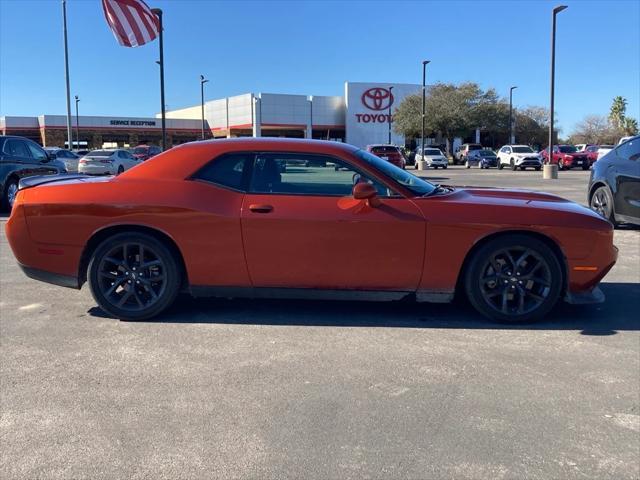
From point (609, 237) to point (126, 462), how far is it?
407 cm

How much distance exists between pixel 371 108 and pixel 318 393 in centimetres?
6252

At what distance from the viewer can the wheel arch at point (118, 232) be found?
15.7ft

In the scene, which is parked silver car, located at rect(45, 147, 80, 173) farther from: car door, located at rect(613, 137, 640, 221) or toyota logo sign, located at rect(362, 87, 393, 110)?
toyota logo sign, located at rect(362, 87, 393, 110)

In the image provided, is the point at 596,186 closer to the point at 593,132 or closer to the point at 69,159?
the point at 69,159

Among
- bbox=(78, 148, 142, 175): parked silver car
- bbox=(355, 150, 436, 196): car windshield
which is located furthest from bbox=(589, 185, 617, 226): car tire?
bbox=(78, 148, 142, 175): parked silver car

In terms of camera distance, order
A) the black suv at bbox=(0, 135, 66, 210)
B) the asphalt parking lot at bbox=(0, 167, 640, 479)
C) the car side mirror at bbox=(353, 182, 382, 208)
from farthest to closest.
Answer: the black suv at bbox=(0, 135, 66, 210)
the car side mirror at bbox=(353, 182, 382, 208)
the asphalt parking lot at bbox=(0, 167, 640, 479)

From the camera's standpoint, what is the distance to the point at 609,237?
473cm

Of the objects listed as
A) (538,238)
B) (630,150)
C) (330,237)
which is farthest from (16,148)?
(630,150)

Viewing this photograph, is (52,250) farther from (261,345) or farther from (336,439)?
(336,439)

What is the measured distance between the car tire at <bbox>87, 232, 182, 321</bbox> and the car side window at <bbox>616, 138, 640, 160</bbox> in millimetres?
7741

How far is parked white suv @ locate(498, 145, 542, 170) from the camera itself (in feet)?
122

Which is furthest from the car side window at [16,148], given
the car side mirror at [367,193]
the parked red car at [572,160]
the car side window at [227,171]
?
the parked red car at [572,160]

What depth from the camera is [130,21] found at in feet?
61.0

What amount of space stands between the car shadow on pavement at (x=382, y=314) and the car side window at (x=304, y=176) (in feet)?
A: 3.66
